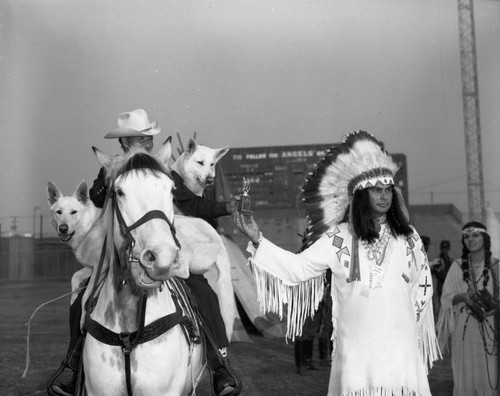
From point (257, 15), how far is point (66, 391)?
7985mm

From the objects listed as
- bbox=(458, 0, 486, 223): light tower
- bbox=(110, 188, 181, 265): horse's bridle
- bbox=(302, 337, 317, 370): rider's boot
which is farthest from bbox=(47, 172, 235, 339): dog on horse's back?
bbox=(458, 0, 486, 223): light tower

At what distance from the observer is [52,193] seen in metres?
9.09

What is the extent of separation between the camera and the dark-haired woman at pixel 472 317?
7.46 meters

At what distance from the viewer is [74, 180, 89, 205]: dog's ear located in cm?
899

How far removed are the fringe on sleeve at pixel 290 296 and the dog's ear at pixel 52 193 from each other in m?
5.24

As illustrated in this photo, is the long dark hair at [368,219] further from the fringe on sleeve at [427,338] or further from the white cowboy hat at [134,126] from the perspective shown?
the white cowboy hat at [134,126]

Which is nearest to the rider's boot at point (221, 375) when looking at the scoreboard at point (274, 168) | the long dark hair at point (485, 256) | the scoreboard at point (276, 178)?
the long dark hair at point (485, 256)

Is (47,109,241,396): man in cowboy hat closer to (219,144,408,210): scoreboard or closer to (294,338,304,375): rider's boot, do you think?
(294,338,304,375): rider's boot

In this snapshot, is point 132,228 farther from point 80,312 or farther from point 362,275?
point 362,275

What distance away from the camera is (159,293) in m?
3.93

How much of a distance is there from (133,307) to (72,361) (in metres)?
0.76

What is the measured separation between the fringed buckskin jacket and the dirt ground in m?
4.64

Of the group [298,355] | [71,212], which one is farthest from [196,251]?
[298,355]

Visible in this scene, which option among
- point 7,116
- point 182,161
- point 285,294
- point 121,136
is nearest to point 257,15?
point 182,161
